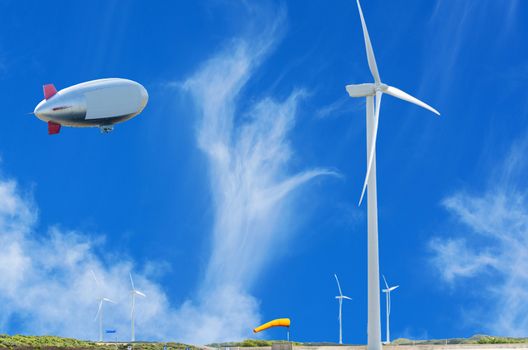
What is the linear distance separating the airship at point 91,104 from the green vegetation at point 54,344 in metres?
27.3

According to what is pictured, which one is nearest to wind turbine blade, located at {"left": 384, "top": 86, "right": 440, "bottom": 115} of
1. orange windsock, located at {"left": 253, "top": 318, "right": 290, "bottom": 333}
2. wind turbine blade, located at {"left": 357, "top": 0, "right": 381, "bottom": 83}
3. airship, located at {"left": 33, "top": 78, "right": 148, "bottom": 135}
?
wind turbine blade, located at {"left": 357, "top": 0, "right": 381, "bottom": 83}

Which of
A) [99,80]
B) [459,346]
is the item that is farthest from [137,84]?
[459,346]

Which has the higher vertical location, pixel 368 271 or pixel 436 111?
pixel 436 111

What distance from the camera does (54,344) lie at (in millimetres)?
88000

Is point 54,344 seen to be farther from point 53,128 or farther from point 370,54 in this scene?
point 370,54

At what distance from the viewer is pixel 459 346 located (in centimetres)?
9375

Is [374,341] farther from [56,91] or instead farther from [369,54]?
[56,91]

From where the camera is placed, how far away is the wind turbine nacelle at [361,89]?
268ft

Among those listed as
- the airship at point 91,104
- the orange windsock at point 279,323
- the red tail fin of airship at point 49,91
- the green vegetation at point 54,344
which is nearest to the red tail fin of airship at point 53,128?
the airship at point 91,104

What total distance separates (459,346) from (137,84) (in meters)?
53.8

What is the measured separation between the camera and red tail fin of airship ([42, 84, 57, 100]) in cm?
10494

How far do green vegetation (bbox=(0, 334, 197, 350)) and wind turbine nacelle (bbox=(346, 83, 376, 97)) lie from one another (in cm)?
3816

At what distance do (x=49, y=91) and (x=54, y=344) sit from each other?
35.0m

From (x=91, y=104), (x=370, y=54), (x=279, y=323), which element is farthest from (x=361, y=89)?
(x=91, y=104)
